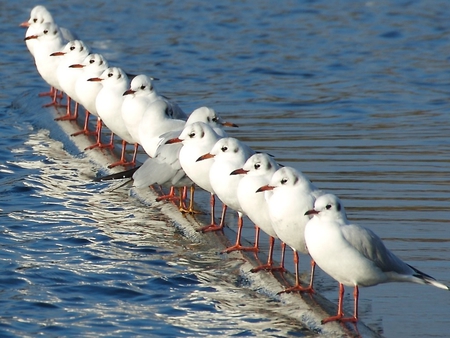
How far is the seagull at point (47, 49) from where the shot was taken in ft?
40.6

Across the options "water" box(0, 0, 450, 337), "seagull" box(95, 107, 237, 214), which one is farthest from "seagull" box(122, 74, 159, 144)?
"seagull" box(95, 107, 237, 214)

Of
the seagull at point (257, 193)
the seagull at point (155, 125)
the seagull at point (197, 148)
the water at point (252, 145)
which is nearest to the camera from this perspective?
the water at point (252, 145)

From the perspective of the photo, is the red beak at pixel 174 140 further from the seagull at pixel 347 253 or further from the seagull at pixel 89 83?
the seagull at pixel 89 83

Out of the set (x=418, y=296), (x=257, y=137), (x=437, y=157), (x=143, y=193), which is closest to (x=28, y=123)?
(x=257, y=137)

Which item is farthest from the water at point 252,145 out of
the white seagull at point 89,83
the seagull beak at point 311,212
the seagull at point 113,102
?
the seagull beak at point 311,212

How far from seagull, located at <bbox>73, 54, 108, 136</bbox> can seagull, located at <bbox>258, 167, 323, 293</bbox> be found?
4407mm

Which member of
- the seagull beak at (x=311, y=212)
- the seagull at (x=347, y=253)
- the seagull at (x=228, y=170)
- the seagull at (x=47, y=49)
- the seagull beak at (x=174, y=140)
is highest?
the seagull at (x=47, y=49)

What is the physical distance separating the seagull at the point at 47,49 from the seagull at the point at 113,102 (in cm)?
197

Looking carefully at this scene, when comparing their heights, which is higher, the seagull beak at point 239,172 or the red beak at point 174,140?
the red beak at point 174,140

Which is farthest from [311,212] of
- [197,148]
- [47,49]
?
[47,49]

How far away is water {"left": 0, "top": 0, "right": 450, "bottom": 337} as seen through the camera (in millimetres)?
6434

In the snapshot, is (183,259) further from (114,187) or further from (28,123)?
(28,123)

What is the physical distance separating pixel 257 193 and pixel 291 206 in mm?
507

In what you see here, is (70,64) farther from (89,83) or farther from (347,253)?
(347,253)
